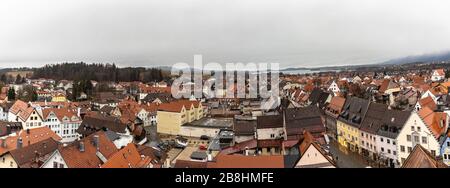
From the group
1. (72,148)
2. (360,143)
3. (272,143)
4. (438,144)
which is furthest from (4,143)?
(438,144)

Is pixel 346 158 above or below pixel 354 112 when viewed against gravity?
below

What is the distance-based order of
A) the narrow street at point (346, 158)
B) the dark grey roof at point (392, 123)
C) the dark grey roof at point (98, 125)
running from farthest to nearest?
the dark grey roof at point (98, 125)
the dark grey roof at point (392, 123)
the narrow street at point (346, 158)

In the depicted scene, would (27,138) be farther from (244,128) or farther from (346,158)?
(346,158)

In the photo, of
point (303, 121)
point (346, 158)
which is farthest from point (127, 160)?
point (346, 158)

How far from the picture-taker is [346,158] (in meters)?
12.3

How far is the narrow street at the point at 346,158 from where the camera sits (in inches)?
442

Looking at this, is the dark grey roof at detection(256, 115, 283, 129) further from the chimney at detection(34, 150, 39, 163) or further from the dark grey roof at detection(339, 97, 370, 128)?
the chimney at detection(34, 150, 39, 163)

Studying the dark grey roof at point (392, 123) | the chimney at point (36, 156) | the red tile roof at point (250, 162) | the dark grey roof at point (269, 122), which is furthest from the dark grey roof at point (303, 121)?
the chimney at point (36, 156)

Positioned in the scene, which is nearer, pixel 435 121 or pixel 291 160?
pixel 291 160

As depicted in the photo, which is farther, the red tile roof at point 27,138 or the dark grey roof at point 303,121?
the dark grey roof at point 303,121

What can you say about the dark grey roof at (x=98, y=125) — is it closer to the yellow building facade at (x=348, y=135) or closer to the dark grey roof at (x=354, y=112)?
the yellow building facade at (x=348, y=135)
